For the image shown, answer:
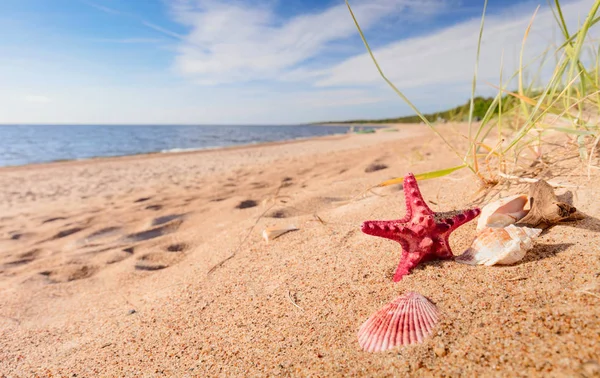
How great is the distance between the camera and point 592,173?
1.72 metres

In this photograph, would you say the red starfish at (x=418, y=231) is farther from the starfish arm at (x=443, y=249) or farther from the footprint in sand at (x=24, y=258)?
the footprint in sand at (x=24, y=258)

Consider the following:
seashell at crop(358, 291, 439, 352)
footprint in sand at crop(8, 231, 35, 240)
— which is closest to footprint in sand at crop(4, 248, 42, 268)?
footprint in sand at crop(8, 231, 35, 240)

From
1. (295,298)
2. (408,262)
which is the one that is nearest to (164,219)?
(295,298)

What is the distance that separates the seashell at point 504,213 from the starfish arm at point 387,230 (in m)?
0.39

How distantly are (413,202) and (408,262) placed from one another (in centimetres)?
23

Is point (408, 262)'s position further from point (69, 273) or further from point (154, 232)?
point (154, 232)

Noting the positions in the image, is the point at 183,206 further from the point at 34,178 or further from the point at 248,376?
the point at 34,178

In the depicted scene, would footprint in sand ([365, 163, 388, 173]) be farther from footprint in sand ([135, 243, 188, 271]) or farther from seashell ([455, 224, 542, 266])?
seashell ([455, 224, 542, 266])

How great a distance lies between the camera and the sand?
0.98 metres

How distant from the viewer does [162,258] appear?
2.59 metres

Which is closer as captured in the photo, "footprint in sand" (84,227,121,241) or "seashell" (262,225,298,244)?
"seashell" (262,225,298,244)

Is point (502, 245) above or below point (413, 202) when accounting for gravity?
below

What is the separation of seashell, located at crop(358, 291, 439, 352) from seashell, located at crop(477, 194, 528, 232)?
0.49m

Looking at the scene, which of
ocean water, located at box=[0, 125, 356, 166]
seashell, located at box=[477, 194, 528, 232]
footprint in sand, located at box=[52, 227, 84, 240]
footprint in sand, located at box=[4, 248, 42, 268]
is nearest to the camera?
seashell, located at box=[477, 194, 528, 232]
